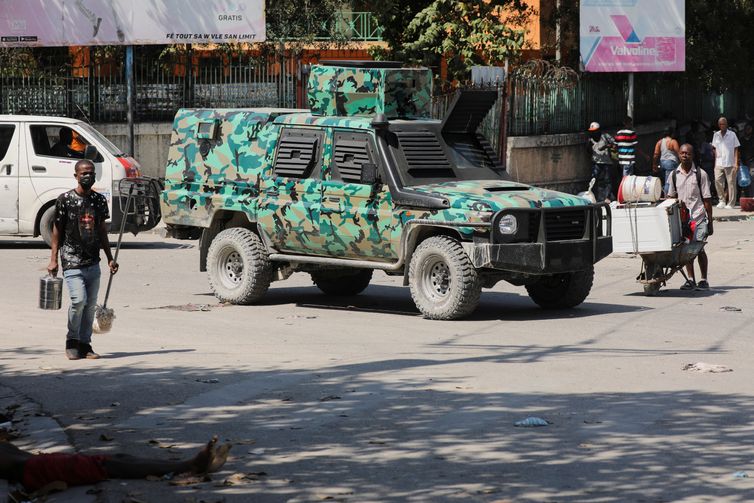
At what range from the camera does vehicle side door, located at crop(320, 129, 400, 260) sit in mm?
15070

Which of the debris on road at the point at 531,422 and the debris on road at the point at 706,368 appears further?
the debris on road at the point at 706,368

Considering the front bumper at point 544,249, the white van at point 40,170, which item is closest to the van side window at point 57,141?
the white van at point 40,170

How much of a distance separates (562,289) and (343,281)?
2820 millimetres

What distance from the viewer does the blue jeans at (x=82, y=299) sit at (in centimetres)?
1207

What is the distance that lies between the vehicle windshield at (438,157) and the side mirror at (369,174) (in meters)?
0.26

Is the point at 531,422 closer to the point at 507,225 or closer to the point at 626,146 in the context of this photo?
the point at 507,225

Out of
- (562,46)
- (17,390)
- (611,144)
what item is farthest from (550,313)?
(562,46)

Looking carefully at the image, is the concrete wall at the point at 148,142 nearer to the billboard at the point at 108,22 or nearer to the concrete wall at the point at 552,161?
the billboard at the point at 108,22

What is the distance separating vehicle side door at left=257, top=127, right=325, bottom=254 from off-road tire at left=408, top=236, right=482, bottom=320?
4.45ft

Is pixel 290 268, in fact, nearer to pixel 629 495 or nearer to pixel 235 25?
pixel 629 495

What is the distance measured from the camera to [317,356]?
40.5ft

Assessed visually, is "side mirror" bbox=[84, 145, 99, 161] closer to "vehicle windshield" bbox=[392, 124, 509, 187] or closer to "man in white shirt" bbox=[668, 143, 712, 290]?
"vehicle windshield" bbox=[392, 124, 509, 187]

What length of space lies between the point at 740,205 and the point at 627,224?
13.6m

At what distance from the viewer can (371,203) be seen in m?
15.1
